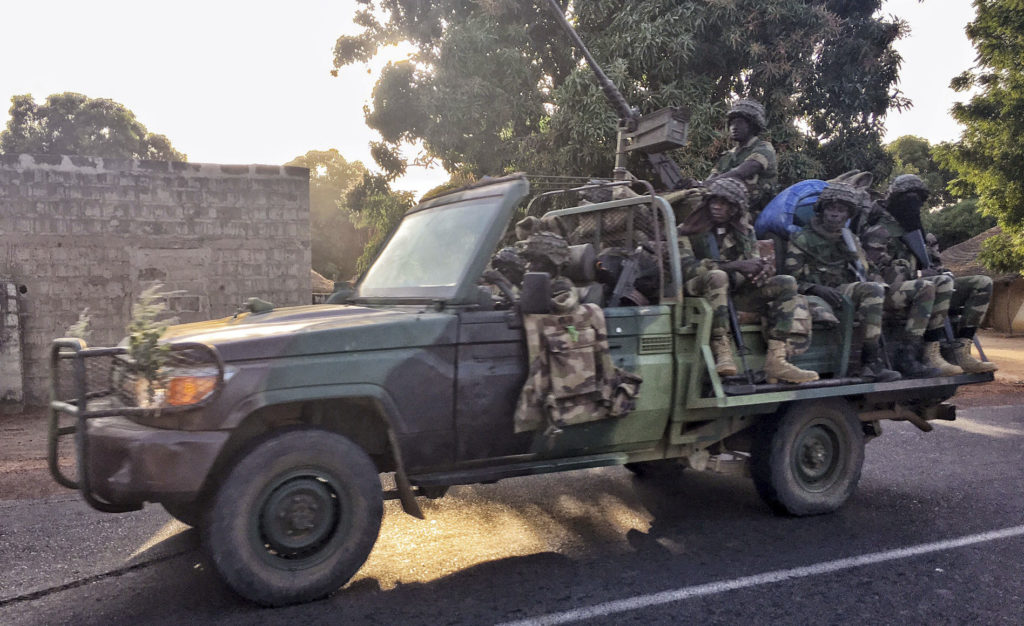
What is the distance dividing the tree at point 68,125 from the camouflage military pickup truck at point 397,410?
36.7 m

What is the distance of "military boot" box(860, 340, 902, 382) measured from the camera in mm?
5328

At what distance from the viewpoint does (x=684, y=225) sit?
5340 millimetres

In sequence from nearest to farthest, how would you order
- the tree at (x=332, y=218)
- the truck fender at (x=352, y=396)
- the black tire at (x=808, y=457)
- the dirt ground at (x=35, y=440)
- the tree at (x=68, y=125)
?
the truck fender at (x=352, y=396) → the black tire at (x=808, y=457) → the dirt ground at (x=35, y=440) → the tree at (x=68, y=125) → the tree at (x=332, y=218)

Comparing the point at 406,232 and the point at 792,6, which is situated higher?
the point at 792,6

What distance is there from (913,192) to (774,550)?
3.26m

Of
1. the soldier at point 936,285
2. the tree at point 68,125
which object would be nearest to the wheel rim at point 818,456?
the soldier at point 936,285

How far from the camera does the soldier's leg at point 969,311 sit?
18.9ft

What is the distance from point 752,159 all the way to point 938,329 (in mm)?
1830

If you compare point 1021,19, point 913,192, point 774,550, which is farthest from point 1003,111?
point 774,550

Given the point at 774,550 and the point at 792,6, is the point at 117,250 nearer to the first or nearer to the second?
the point at 774,550

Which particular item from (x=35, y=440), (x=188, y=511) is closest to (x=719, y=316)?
(x=188, y=511)

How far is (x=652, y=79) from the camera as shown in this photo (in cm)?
1309

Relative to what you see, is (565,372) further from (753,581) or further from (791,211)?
(791,211)

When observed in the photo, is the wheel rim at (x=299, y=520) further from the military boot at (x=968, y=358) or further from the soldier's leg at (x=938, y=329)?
the military boot at (x=968, y=358)
